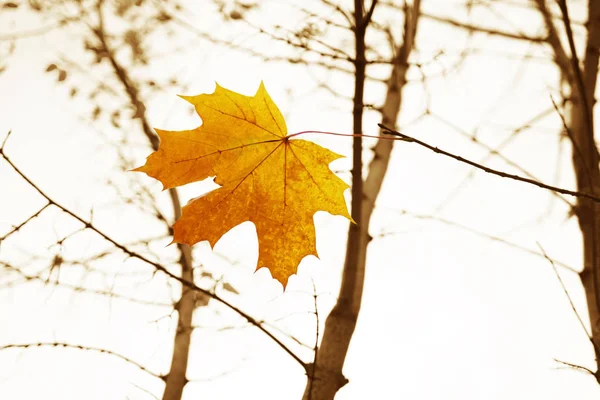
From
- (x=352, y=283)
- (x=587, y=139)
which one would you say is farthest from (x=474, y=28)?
(x=352, y=283)

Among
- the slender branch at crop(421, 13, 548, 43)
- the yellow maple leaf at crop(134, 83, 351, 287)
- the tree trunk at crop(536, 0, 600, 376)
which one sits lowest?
the yellow maple leaf at crop(134, 83, 351, 287)

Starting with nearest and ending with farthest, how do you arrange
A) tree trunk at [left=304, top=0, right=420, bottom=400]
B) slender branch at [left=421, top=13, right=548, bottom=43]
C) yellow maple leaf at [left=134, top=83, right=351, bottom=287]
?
yellow maple leaf at [left=134, top=83, right=351, bottom=287] < tree trunk at [left=304, top=0, right=420, bottom=400] < slender branch at [left=421, top=13, right=548, bottom=43]

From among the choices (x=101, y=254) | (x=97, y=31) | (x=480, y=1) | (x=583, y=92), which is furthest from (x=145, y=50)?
(x=583, y=92)

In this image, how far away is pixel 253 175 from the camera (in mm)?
903

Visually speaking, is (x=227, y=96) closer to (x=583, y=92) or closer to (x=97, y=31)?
(x=583, y=92)

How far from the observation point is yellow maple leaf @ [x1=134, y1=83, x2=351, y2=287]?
0.84 meters

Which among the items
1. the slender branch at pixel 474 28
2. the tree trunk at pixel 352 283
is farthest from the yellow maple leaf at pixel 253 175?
the slender branch at pixel 474 28

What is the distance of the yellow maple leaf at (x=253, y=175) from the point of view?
839mm

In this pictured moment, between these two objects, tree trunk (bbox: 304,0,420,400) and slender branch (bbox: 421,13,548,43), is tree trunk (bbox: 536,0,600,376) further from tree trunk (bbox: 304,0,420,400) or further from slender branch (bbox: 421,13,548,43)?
tree trunk (bbox: 304,0,420,400)

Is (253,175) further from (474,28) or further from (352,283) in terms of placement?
(474,28)

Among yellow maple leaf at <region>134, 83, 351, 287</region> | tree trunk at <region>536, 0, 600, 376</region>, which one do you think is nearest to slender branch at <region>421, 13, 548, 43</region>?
tree trunk at <region>536, 0, 600, 376</region>

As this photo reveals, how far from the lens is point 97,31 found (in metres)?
2.04

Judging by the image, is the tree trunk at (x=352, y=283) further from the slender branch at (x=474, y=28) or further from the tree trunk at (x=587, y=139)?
the tree trunk at (x=587, y=139)

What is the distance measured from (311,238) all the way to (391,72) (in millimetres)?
1072
